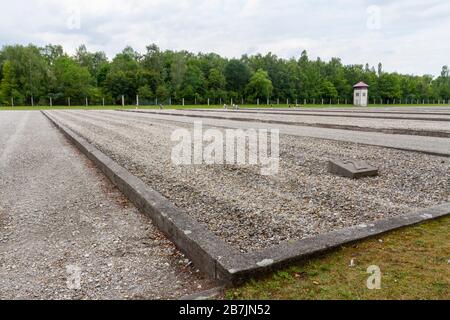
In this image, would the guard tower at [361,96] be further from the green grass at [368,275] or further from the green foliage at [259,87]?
the green grass at [368,275]

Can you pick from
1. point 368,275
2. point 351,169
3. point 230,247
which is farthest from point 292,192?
point 368,275

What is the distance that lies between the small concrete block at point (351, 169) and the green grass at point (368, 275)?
93.1 inches

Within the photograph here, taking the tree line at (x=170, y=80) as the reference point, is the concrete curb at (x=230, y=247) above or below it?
below

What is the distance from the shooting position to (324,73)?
302 feet

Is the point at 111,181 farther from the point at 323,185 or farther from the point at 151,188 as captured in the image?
the point at 323,185

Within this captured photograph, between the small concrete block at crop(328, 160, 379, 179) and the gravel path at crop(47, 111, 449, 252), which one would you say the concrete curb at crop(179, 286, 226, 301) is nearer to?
the gravel path at crop(47, 111, 449, 252)

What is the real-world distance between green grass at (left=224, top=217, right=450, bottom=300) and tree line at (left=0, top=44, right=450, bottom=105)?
63.7m

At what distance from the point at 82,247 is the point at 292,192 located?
2626 mm

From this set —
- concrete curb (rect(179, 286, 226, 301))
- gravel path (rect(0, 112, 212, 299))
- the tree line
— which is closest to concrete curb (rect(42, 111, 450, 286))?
concrete curb (rect(179, 286, 226, 301))

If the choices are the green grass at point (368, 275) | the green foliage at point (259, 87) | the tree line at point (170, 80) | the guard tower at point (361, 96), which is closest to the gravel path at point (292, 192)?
the green grass at point (368, 275)

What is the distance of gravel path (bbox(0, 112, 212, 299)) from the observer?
2672 millimetres

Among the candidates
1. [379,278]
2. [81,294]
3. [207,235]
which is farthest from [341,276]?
[81,294]

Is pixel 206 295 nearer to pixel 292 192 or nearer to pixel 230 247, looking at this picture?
pixel 230 247

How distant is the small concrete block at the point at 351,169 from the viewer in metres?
5.49
